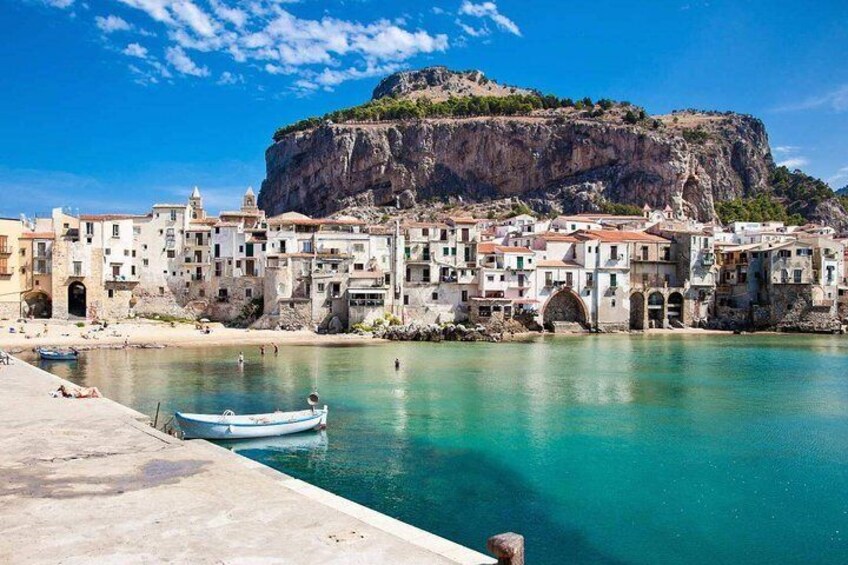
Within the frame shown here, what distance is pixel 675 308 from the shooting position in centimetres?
7900

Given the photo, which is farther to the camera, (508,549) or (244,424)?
(244,424)

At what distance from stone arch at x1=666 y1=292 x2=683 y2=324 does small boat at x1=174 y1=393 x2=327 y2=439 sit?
61999 millimetres

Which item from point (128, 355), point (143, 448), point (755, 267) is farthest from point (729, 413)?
point (755, 267)

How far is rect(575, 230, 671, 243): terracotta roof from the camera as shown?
77.1 meters

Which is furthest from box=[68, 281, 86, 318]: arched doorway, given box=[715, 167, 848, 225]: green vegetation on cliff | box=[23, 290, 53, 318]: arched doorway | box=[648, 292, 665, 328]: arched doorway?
box=[715, 167, 848, 225]: green vegetation on cliff

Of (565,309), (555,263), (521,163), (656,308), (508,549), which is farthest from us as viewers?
(521,163)

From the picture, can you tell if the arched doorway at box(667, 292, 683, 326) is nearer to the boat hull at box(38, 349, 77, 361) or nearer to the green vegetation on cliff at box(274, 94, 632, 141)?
the boat hull at box(38, 349, 77, 361)

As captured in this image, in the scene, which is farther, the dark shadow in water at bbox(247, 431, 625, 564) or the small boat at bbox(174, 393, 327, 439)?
the small boat at bbox(174, 393, 327, 439)

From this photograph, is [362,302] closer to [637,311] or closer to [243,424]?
[637,311]

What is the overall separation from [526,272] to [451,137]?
72.5m

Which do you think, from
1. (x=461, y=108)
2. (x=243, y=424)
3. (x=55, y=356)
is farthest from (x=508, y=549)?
(x=461, y=108)

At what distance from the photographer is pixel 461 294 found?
7006cm

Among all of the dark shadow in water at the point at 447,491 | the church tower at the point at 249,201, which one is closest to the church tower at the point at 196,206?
the church tower at the point at 249,201

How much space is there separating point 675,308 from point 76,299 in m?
65.2
